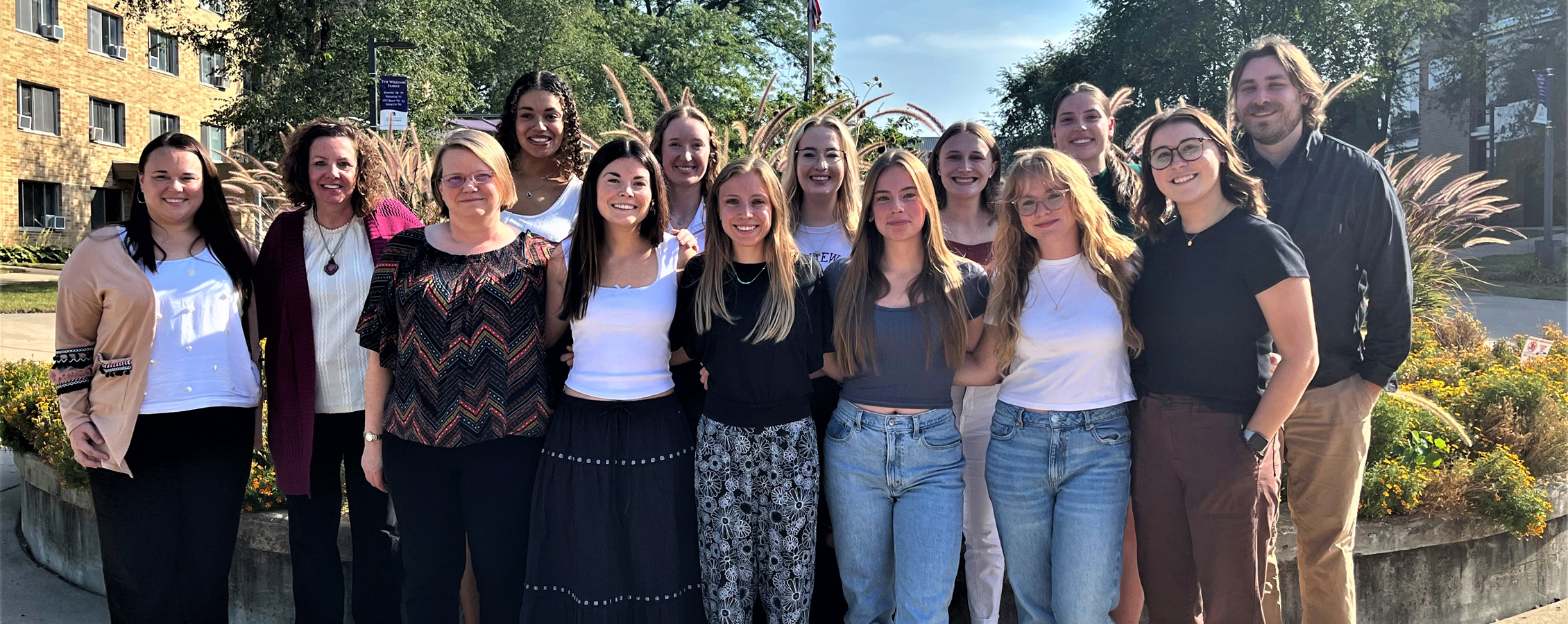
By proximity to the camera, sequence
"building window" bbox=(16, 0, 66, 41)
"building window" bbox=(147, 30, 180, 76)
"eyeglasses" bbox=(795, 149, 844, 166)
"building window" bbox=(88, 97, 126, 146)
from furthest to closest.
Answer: "building window" bbox=(147, 30, 180, 76), "building window" bbox=(88, 97, 126, 146), "building window" bbox=(16, 0, 66, 41), "eyeglasses" bbox=(795, 149, 844, 166)

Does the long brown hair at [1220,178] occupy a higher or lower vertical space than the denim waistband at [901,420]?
higher

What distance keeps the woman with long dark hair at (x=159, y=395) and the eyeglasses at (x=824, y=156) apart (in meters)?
2.23

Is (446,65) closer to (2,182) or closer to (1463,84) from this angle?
(2,182)

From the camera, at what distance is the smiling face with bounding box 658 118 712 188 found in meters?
4.01

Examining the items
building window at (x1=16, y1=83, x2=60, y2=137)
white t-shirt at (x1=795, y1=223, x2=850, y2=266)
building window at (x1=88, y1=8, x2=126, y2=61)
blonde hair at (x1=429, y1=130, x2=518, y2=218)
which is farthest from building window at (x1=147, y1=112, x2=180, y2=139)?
white t-shirt at (x1=795, y1=223, x2=850, y2=266)

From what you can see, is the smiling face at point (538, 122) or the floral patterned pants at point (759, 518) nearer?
the floral patterned pants at point (759, 518)

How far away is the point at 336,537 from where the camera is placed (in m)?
3.54

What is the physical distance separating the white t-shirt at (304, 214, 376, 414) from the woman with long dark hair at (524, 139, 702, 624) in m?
0.83

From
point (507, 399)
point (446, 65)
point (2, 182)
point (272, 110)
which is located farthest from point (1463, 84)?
point (2, 182)

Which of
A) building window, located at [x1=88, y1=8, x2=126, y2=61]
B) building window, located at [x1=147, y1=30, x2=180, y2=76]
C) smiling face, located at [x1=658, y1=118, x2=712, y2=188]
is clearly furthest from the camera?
building window, located at [x1=147, y1=30, x2=180, y2=76]

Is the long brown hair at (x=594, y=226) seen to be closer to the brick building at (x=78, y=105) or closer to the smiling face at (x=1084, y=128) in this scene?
the smiling face at (x=1084, y=128)

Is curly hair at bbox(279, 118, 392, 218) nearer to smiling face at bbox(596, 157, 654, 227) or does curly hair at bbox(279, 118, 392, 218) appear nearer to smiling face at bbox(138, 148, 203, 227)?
smiling face at bbox(138, 148, 203, 227)

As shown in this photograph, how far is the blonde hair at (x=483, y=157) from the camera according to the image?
3.23 m

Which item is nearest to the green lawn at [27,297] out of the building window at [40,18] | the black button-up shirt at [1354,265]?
the building window at [40,18]
